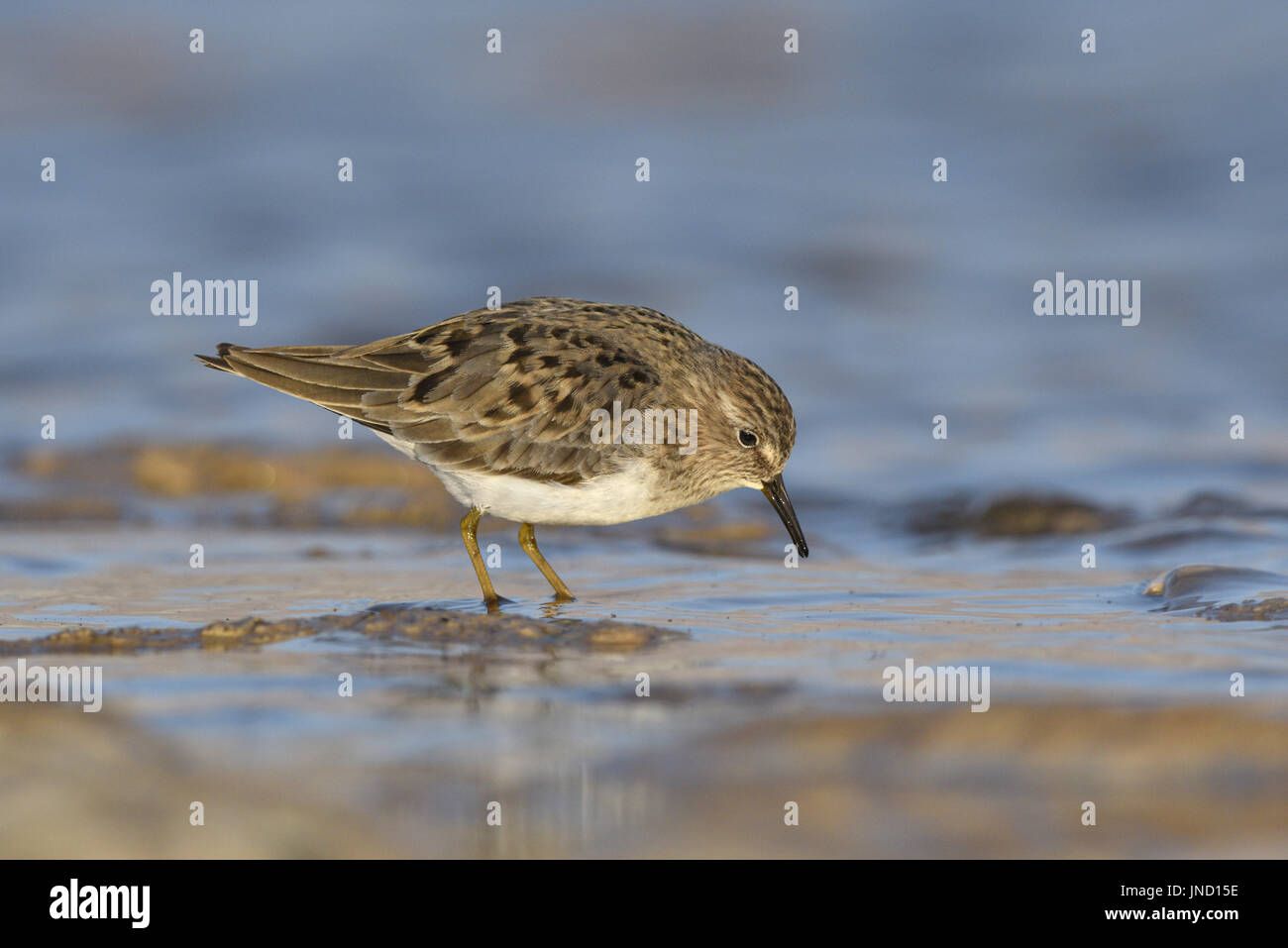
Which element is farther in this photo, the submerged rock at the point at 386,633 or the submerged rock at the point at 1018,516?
the submerged rock at the point at 1018,516

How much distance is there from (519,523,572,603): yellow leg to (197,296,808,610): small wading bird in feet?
0.03

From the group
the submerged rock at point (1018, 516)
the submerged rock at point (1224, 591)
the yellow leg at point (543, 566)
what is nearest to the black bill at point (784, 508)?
the yellow leg at point (543, 566)

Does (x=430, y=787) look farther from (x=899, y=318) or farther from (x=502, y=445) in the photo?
(x=899, y=318)

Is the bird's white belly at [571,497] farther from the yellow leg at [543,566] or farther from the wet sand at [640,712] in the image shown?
the wet sand at [640,712]

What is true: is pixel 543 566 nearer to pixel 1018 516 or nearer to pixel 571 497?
pixel 571 497

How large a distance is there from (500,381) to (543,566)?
1.03 m

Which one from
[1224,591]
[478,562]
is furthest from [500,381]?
[1224,591]

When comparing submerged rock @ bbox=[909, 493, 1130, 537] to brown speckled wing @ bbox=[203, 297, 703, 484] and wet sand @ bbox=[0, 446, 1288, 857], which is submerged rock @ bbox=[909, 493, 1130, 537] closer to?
wet sand @ bbox=[0, 446, 1288, 857]

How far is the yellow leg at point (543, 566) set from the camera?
748 centimetres

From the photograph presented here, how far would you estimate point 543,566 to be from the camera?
768 centimetres

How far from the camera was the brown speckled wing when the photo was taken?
740cm

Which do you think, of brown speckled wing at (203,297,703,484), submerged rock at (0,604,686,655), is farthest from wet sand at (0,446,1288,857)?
brown speckled wing at (203,297,703,484)
